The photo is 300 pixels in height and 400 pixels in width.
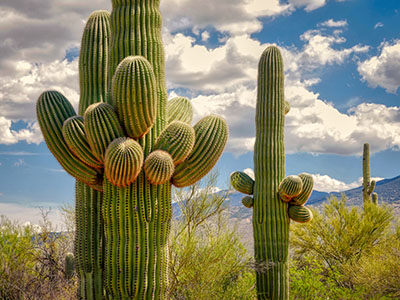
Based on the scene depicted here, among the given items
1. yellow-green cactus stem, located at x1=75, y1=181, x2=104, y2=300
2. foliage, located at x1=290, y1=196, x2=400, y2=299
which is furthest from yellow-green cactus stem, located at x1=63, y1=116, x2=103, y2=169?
foliage, located at x1=290, y1=196, x2=400, y2=299

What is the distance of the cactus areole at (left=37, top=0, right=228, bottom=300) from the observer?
21.3 feet

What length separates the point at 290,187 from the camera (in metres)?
11.3

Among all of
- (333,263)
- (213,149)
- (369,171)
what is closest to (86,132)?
(213,149)

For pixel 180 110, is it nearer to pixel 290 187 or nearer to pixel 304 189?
pixel 290 187

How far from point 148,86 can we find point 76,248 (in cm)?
281

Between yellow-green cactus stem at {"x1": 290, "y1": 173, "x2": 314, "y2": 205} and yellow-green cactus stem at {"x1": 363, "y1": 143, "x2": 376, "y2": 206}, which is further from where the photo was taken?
yellow-green cactus stem at {"x1": 363, "y1": 143, "x2": 376, "y2": 206}

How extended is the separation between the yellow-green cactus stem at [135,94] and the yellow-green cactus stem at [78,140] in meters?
0.57

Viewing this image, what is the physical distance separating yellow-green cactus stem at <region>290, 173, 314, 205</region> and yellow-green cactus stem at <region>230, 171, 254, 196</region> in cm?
108

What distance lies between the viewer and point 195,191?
42.1ft

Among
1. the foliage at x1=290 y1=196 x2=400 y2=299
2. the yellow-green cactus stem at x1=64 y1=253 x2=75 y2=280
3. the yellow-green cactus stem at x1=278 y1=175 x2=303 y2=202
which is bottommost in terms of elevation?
the yellow-green cactus stem at x1=64 y1=253 x2=75 y2=280

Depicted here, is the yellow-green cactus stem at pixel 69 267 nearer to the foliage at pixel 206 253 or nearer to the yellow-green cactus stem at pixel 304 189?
Result: the foliage at pixel 206 253

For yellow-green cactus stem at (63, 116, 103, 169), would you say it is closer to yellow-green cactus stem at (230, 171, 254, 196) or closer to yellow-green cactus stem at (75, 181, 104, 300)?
yellow-green cactus stem at (75, 181, 104, 300)

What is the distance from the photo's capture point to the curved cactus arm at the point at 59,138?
6910 mm

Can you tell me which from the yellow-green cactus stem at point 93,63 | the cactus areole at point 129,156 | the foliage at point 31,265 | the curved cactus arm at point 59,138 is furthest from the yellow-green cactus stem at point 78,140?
the foliage at point 31,265
